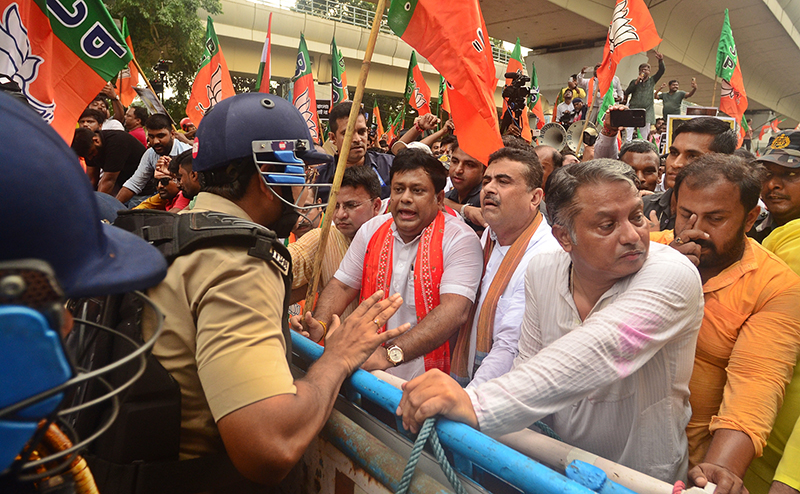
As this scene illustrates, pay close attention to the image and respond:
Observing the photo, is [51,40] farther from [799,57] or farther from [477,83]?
[799,57]

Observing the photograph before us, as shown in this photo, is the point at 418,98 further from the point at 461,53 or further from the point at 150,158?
the point at 461,53

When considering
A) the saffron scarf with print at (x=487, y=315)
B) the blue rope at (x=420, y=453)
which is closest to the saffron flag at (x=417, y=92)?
the saffron scarf with print at (x=487, y=315)

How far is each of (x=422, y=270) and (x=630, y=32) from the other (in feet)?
13.2

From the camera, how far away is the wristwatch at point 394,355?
2.34 m

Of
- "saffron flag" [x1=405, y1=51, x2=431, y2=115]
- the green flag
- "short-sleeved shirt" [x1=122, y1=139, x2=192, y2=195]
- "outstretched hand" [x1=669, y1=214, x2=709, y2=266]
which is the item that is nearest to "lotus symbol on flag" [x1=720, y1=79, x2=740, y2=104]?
the green flag

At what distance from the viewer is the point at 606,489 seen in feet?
3.68

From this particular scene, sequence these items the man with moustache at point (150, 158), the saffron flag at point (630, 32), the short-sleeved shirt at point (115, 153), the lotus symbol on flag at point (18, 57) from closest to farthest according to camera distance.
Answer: the lotus symbol on flag at point (18, 57)
the saffron flag at point (630, 32)
the man with moustache at point (150, 158)
the short-sleeved shirt at point (115, 153)

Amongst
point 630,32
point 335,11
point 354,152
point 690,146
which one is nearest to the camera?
point 690,146

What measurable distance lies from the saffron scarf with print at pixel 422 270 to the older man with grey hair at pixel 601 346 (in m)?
0.81

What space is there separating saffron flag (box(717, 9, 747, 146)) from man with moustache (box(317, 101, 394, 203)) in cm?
490

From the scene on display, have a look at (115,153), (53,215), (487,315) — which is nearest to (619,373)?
(487,315)

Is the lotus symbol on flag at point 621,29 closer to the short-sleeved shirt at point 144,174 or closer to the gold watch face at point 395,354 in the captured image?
the gold watch face at point 395,354

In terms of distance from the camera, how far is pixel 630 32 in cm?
Answer: 523

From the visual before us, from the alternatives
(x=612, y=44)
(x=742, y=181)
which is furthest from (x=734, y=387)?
(x=612, y=44)
